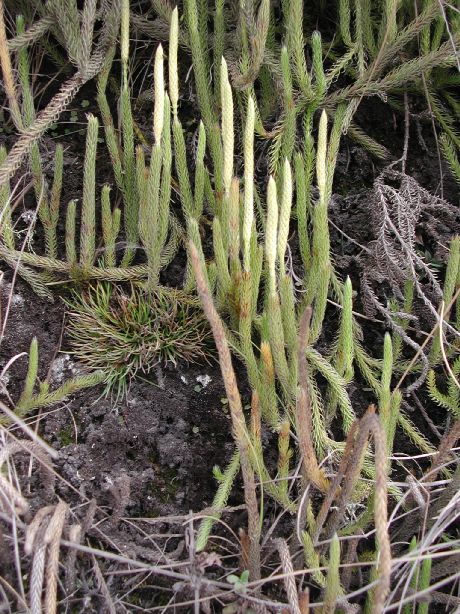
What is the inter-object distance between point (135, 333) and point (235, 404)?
622mm

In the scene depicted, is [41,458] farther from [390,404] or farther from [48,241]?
[390,404]

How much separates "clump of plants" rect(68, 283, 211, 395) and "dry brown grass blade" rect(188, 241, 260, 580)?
490 millimetres

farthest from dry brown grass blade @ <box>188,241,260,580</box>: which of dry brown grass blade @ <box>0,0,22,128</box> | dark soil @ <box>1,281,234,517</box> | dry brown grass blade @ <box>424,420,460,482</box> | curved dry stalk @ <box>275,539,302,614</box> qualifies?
dry brown grass blade @ <box>0,0,22,128</box>

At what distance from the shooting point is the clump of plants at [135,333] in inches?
70.2

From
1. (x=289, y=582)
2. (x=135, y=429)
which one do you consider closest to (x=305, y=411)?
(x=289, y=582)

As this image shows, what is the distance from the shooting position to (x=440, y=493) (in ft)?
5.37

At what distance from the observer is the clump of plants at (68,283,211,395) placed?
178 cm

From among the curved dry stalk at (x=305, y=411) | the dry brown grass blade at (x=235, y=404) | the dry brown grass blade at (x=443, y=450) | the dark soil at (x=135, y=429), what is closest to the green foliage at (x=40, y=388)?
the dark soil at (x=135, y=429)

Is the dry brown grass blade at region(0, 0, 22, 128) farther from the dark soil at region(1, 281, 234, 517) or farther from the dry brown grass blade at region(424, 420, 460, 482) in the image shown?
the dry brown grass blade at region(424, 420, 460, 482)

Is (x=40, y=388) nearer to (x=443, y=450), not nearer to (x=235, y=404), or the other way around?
(x=235, y=404)

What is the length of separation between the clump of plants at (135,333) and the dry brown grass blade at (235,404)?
49 centimetres

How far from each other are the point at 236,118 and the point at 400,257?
726 millimetres

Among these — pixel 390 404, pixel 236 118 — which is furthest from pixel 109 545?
pixel 236 118

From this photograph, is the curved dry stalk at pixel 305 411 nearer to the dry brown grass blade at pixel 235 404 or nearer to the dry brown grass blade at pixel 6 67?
the dry brown grass blade at pixel 235 404
